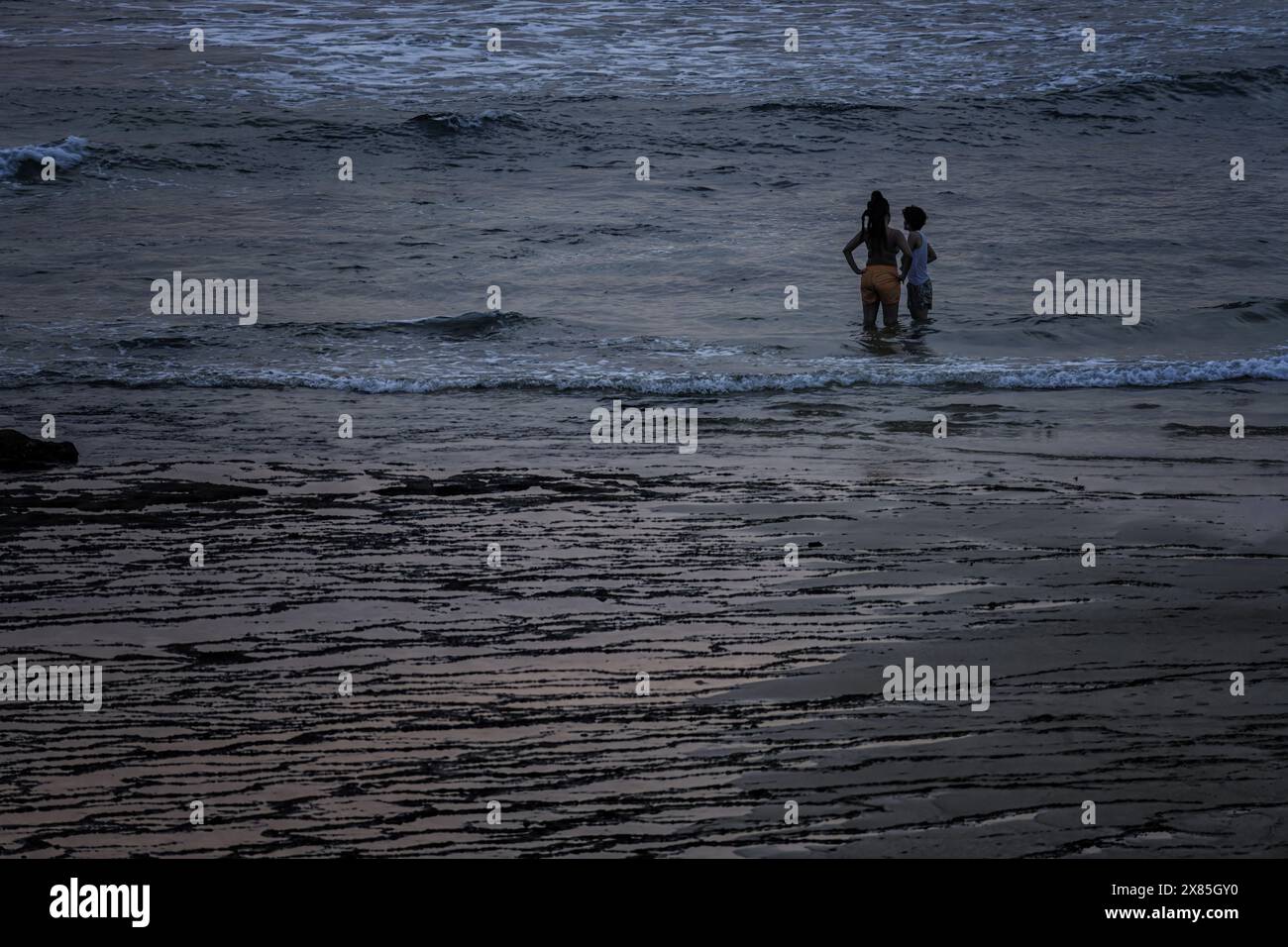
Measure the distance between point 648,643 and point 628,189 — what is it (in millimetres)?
19636

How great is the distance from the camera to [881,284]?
1542cm

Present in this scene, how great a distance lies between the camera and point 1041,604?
6637 millimetres

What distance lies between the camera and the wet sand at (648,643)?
462 cm

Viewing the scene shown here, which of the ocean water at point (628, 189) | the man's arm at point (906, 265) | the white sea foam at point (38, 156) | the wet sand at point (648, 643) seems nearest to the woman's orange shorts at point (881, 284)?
the man's arm at point (906, 265)

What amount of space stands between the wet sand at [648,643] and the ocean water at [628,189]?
3.89m

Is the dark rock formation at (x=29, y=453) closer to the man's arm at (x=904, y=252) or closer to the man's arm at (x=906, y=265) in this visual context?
the man's arm at (x=904, y=252)

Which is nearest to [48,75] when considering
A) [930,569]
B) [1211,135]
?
[1211,135]

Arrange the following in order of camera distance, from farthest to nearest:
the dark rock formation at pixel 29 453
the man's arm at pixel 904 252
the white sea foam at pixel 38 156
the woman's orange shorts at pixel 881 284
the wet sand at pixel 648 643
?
the white sea foam at pixel 38 156 < the woman's orange shorts at pixel 881 284 < the man's arm at pixel 904 252 < the dark rock formation at pixel 29 453 < the wet sand at pixel 648 643

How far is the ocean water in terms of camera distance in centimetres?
1489

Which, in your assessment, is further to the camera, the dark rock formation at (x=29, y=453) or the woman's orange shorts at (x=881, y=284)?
the woman's orange shorts at (x=881, y=284)

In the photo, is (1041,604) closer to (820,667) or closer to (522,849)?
(820,667)

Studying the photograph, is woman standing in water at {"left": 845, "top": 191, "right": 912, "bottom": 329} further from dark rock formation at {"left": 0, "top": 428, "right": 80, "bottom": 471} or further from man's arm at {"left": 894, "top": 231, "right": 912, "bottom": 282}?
dark rock formation at {"left": 0, "top": 428, "right": 80, "bottom": 471}

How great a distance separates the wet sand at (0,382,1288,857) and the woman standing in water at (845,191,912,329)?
4.86m

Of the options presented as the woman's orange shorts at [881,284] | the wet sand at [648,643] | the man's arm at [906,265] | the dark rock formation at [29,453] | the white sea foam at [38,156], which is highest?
the white sea foam at [38,156]
